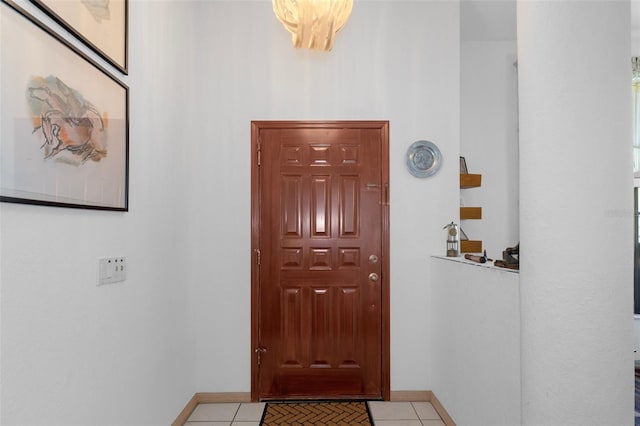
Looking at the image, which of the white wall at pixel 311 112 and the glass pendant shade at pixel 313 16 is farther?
the white wall at pixel 311 112

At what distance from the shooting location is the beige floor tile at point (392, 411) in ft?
8.40

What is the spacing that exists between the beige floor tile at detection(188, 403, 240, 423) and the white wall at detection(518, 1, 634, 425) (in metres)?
2.07

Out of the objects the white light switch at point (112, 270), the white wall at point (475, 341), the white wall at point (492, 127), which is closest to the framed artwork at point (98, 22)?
the white light switch at point (112, 270)

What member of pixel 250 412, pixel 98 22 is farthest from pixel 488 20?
pixel 250 412

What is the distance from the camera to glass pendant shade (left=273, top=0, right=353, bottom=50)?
2223 mm

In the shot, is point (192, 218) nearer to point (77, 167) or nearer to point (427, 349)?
point (77, 167)

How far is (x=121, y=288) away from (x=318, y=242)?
1.45 m

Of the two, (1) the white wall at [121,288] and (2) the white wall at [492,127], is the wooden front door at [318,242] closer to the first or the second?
(1) the white wall at [121,288]

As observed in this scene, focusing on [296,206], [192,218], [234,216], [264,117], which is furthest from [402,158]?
[192,218]

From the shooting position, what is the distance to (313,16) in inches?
89.0

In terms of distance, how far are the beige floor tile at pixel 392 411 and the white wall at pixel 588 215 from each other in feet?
4.64

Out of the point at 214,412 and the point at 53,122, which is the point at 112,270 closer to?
the point at 53,122

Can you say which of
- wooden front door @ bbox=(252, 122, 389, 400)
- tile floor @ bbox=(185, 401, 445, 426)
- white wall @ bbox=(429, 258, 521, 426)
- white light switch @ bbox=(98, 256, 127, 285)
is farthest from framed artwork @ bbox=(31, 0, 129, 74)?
tile floor @ bbox=(185, 401, 445, 426)

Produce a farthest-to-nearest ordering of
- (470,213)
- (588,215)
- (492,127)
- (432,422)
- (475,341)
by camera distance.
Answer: (492,127) < (470,213) < (432,422) < (475,341) < (588,215)
